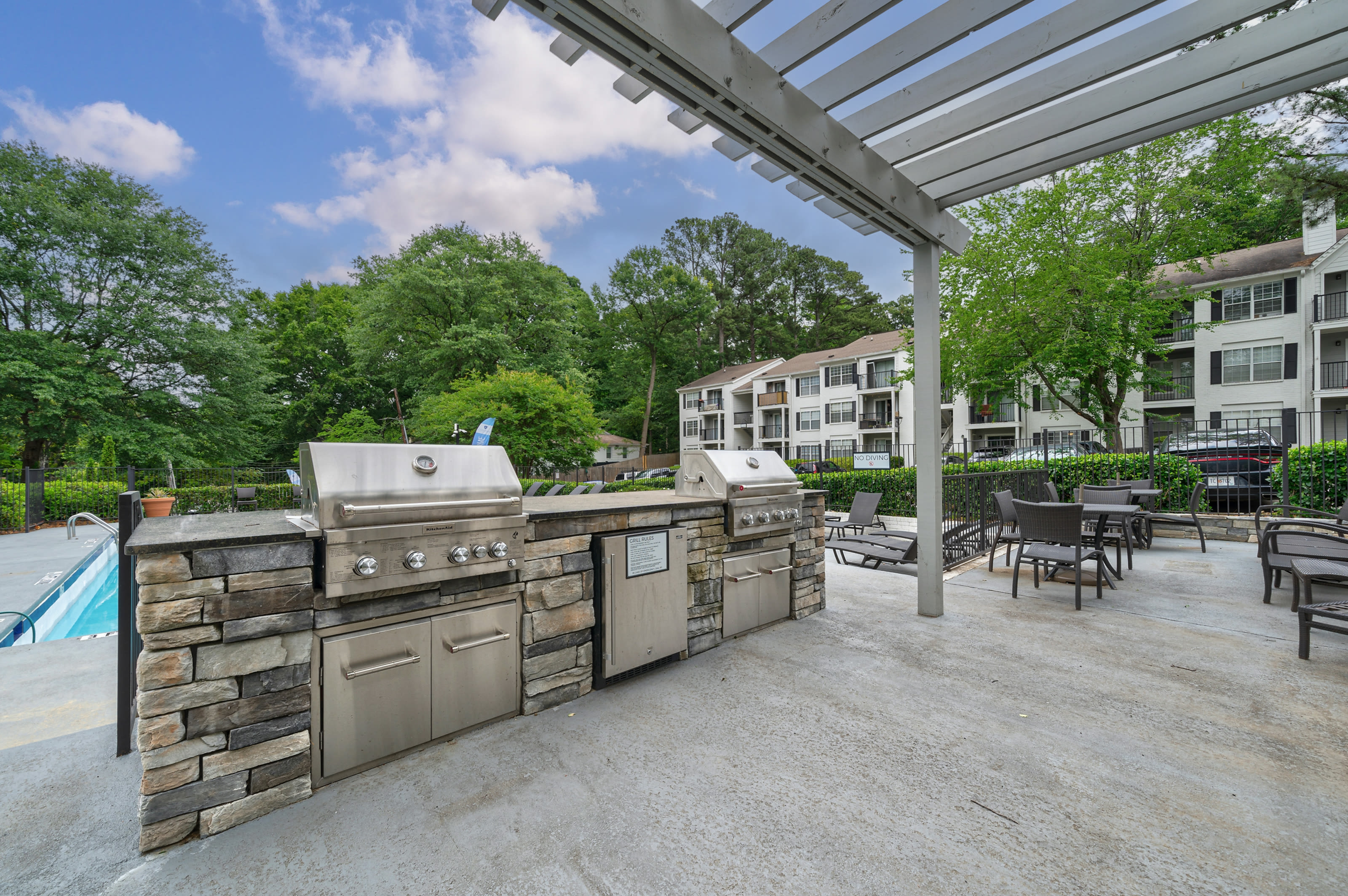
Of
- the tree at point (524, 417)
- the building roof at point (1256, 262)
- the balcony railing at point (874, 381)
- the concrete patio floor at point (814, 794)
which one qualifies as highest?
the building roof at point (1256, 262)

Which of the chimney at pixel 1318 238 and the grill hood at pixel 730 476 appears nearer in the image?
the grill hood at pixel 730 476

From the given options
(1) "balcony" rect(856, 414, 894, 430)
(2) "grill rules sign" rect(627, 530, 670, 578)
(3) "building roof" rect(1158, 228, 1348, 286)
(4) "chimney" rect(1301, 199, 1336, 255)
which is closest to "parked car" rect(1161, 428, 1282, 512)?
(2) "grill rules sign" rect(627, 530, 670, 578)

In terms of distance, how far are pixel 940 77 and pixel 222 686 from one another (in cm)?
404

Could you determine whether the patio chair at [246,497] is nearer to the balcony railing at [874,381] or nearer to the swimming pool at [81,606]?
the swimming pool at [81,606]

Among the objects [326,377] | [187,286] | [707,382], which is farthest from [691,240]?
[187,286]

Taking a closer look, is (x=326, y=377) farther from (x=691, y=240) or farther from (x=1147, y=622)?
(x=1147, y=622)

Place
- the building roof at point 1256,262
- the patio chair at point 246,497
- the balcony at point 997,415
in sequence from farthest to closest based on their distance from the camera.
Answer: the balcony at point 997,415, the building roof at point 1256,262, the patio chair at point 246,497

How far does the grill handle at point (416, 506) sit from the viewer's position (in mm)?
1932

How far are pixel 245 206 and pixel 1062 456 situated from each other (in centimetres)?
5162

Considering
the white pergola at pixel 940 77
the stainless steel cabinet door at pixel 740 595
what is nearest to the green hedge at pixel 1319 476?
the white pergola at pixel 940 77

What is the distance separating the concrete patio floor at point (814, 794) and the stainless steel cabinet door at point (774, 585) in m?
0.67

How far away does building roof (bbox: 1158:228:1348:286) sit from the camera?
16.8 m

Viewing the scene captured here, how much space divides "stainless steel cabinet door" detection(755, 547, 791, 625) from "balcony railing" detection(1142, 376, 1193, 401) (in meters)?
22.9

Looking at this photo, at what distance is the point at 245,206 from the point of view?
3812 centimetres
